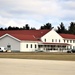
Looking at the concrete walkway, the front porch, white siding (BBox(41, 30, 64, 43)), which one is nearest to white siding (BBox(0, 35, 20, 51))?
the front porch

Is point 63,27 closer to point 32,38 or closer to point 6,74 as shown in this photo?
point 32,38

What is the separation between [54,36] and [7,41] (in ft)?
61.2

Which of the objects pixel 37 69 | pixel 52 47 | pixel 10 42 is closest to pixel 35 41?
pixel 10 42

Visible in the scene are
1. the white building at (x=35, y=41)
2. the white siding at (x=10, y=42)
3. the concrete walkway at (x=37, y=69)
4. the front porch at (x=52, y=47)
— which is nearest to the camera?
the concrete walkway at (x=37, y=69)

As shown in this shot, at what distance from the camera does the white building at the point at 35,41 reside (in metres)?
85.8

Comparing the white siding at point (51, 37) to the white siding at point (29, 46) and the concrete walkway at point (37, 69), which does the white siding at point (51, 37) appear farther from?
the concrete walkway at point (37, 69)

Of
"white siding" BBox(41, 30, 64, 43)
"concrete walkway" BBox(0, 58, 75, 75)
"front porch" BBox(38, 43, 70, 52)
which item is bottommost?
"concrete walkway" BBox(0, 58, 75, 75)

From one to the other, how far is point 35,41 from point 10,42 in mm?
7375

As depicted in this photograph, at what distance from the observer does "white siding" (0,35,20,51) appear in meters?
85.2

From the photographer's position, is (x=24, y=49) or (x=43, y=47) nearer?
(x=24, y=49)

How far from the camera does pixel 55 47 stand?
9606 cm

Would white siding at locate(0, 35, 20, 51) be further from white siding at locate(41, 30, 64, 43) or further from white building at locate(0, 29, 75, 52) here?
white siding at locate(41, 30, 64, 43)

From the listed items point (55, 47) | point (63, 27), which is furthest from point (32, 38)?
point (63, 27)

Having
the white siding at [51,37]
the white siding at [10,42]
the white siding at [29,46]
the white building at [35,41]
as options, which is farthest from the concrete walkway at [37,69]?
the white siding at [51,37]
